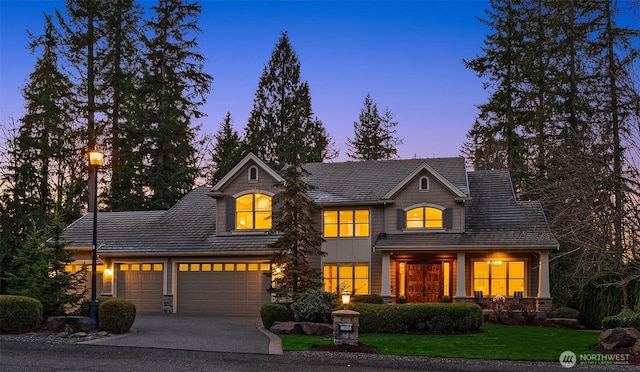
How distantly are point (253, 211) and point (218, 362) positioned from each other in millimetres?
13551

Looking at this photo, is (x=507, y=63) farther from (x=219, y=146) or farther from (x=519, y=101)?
(x=219, y=146)

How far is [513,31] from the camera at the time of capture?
37.8m

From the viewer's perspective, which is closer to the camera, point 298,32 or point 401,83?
point 401,83

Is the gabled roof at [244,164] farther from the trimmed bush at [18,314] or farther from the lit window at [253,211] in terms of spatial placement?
the trimmed bush at [18,314]

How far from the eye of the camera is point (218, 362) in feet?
41.7

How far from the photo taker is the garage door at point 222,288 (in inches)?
977

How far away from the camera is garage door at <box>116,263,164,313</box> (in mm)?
25984

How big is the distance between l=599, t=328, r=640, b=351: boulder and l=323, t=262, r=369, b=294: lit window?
11564 millimetres

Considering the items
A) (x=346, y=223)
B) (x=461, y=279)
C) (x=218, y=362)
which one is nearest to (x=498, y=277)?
(x=461, y=279)

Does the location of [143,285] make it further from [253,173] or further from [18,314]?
[18,314]

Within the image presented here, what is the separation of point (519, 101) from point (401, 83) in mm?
8294

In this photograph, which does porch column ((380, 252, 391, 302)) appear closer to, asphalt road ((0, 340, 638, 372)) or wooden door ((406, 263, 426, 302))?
wooden door ((406, 263, 426, 302))

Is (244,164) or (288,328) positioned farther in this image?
(244,164)

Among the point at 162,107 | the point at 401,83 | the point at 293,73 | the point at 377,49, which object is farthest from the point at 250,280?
the point at 293,73
